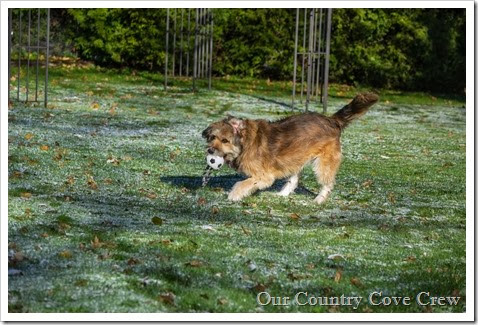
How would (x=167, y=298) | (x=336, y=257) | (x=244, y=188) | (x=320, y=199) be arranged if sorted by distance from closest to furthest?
(x=167, y=298), (x=336, y=257), (x=244, y=188), (x=320, y=199)

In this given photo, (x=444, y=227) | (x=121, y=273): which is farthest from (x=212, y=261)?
(x=444, y=227)

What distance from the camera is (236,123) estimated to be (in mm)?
9422

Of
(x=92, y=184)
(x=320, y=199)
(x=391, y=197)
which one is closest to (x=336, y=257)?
(x=320, y=199)

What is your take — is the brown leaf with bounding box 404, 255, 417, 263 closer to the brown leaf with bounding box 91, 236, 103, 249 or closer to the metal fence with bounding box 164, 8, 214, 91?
the brown leaf with bounding box 91, 236, 103, 249

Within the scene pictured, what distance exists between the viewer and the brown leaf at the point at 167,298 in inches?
239

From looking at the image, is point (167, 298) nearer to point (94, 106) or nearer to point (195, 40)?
point (94, 106)

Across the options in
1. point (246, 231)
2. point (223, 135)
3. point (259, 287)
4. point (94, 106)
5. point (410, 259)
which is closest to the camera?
point (259, 287)

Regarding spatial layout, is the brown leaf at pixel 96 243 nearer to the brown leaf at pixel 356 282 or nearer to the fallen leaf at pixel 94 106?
the brown leaf at pixel 356 282

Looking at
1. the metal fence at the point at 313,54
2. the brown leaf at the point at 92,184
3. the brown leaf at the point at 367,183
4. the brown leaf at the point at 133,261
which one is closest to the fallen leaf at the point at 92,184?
the brown leaf at the point at 92,184

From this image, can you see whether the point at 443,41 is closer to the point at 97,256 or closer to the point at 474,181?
the point at 474,181

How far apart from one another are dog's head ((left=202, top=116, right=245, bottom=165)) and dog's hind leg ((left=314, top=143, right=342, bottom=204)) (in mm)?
1296

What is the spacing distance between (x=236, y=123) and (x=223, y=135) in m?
0.21

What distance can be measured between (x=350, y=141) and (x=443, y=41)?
11.9 meters

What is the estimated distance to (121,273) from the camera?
6.61m
